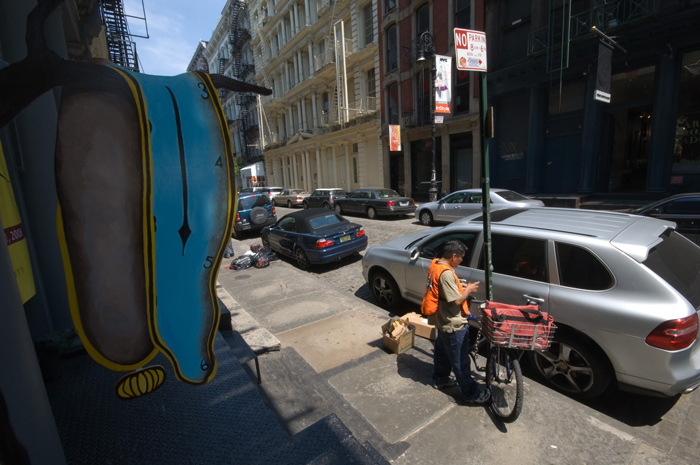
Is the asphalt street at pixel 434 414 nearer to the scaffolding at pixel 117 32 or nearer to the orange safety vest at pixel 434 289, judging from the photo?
the orange safety vest at pixel 434 289

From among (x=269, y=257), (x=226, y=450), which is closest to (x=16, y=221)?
(x=226, y=450)

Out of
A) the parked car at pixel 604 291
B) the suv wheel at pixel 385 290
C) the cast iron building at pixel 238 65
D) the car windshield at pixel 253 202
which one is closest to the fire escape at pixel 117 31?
the car windshield at pixel 253 202

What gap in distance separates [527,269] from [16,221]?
171 inches

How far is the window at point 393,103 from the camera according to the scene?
2247cm

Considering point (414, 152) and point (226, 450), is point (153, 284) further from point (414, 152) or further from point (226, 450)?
point (414, 152)

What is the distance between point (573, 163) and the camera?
49.2 ft

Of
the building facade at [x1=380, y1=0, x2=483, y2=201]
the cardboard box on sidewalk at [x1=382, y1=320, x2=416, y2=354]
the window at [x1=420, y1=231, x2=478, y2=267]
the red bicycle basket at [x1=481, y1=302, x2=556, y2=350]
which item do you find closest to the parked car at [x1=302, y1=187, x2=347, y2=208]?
the building facade at [x1=380, y1=0, x2=483, y2=201]

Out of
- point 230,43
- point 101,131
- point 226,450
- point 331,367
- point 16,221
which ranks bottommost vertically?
point 331,367

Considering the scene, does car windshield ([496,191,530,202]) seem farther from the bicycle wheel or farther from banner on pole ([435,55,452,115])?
the bicycle wheel

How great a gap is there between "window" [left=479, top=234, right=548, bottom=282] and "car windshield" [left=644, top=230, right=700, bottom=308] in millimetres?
865

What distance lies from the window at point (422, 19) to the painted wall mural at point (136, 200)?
22.2 metres

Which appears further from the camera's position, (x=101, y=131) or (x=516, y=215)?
(x=516, y=215)

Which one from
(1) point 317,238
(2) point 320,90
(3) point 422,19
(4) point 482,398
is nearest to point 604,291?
(4) point 482,398

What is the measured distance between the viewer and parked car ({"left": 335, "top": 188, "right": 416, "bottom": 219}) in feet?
50.7
